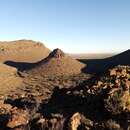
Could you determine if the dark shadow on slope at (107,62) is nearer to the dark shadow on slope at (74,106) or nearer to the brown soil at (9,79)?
the brown soil at (9,79)

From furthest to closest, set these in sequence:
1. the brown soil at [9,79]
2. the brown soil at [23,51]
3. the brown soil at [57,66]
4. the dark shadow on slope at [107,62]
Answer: the brown soil at [23,51] < the brown soil at [57,66] < the dark shadow on slope at [107,62] < the brown soil at [9,79]

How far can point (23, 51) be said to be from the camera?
153 meters

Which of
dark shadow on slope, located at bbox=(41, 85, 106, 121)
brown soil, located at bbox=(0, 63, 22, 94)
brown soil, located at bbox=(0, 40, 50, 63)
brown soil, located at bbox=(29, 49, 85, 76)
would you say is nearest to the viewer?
dark shadow on slope, located at bbox=(41, 85, 106, 121)

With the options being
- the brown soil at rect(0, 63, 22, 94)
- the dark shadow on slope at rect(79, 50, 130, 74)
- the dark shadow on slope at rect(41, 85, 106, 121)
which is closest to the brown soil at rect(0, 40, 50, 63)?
the dark shadow on slope at rect(79, 50, 130, 74)

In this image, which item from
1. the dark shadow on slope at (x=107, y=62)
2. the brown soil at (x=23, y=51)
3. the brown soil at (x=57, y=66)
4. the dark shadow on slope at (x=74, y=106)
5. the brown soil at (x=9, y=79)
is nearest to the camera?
the dark shadow on slope at (x=74, y=106)

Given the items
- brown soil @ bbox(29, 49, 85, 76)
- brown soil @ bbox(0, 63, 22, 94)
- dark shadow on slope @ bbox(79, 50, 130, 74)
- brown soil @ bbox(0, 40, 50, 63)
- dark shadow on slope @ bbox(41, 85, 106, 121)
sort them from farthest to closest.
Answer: brown soil @ bbox(0, 40, 50, 63)
brown soil @ bbox(29, 49, 85, 76)
dark shadow on slope @ bbox(79, 50, 130, 74)
brown soil @ bbox(0, 63, 22, 94)
dark shadow on slope @ bbox(41, 85, 106, 121)

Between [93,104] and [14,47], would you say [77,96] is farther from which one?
[14,47]

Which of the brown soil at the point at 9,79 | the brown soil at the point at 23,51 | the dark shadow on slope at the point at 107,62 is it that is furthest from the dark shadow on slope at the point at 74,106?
the brown soil at the point at 23,51

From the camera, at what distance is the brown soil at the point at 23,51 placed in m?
145

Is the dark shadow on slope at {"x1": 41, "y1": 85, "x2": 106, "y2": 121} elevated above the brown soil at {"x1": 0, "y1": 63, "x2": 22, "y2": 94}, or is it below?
above

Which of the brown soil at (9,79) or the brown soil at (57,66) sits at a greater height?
the brown soil at (57,66)

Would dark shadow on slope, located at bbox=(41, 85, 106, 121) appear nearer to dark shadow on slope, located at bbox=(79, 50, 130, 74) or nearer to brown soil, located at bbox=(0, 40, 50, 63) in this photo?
dark shadow on slope, located at bbox=(79, 50, 130, 74)

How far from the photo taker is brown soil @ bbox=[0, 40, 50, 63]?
476 ft

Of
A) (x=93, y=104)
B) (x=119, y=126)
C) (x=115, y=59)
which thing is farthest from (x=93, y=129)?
(x=115, y=59)
